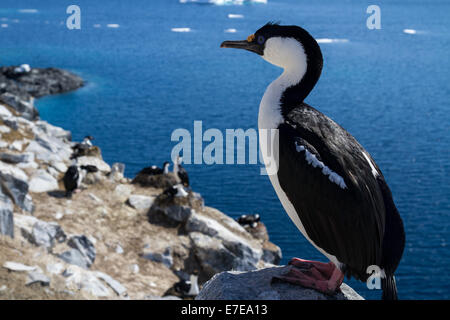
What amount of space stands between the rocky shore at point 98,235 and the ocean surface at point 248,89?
7881 mm

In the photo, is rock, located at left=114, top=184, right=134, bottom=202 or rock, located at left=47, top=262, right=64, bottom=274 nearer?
rock, located at left=47, top=262, right=64, bottom=274

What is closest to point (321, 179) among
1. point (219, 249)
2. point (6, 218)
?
point (6, 218)

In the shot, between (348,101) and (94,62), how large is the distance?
3729cm

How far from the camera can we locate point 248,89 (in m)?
53.8

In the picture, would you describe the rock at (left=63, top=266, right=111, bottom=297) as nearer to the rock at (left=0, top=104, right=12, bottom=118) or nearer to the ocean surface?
the ocean surface

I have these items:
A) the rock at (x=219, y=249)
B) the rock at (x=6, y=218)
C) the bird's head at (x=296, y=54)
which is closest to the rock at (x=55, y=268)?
the rock at (x=6, y=218)

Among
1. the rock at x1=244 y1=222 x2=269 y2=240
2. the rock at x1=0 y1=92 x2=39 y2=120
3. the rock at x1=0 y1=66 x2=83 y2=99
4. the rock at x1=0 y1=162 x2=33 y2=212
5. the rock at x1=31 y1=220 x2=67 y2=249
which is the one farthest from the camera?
the rock at x1=0 y1=66 x2=83 y2=99

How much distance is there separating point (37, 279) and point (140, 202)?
12066mm

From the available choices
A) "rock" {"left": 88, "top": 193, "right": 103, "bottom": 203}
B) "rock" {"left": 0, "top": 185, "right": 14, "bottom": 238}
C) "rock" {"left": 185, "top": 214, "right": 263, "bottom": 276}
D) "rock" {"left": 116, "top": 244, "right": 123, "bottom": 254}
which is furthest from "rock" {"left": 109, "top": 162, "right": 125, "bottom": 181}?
"rock" {"left": 0, "top": 185, "right": 14, "bottom": 238}

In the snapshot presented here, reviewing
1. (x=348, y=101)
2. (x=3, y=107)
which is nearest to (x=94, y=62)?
(x=348, y=101)

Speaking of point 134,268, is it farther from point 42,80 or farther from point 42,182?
point 42,80

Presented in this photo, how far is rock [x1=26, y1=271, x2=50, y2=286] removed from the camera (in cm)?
1538

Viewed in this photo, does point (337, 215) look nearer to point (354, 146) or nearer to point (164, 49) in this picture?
point (354, 146)

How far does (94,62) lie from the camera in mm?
72250
